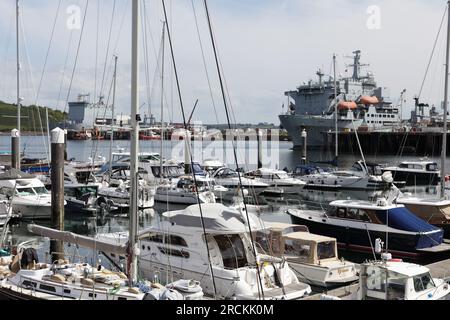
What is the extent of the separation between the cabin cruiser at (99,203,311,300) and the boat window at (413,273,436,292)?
308 cm

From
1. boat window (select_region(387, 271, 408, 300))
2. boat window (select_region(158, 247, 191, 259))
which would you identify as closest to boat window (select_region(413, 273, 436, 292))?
boat window (select_region(387, 271, 408, 300))

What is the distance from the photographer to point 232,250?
49.0 feet

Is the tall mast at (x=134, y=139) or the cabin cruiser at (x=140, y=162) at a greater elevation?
the tall mast at (x=134, y=139)

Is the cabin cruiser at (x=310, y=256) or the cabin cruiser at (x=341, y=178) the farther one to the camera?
the cabin cruiser at (x=341, y=178)

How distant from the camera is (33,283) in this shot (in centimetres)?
1300

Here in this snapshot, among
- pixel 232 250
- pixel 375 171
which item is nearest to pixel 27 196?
pixel 232 250

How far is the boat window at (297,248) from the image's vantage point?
18219 millimetres

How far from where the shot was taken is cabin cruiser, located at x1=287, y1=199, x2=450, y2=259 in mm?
21438

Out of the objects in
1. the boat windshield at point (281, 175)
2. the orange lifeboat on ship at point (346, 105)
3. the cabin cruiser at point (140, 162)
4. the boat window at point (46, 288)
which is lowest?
the boat windshield at point (281, 175)

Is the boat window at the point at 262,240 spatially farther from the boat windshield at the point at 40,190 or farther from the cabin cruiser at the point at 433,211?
the boat windshield at the point at 40,190

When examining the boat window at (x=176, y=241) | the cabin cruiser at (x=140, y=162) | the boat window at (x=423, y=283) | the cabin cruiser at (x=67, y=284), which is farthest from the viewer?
the cabin cruiser at (x=140, y=162)

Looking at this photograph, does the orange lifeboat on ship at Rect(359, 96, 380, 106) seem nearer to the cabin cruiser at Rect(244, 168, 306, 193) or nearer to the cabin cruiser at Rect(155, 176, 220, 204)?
the cabin cruiser at Rect(244, 168, 306, 193)

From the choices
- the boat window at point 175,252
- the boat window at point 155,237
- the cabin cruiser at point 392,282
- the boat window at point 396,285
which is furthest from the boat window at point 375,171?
the boat window at point 396,285

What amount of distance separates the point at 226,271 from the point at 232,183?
94.8 ft
